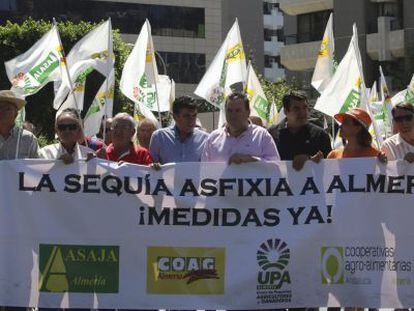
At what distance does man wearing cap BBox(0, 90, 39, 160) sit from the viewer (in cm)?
764

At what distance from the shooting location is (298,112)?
26.3 feet

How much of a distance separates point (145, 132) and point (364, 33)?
41672 millimetres

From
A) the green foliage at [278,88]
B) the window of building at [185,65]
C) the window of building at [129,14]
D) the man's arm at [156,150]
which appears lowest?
the man's arm at [156,150]

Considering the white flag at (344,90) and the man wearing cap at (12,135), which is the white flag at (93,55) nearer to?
the white flag at (344,90)

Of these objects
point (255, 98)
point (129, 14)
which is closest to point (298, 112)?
point (255, 98)

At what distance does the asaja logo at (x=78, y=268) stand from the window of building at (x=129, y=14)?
53203mm

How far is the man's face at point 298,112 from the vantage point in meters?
8.00

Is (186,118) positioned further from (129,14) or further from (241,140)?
(129,14)

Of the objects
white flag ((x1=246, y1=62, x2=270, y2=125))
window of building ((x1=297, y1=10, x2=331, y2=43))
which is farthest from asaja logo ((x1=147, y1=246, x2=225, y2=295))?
window of building ((x1=297, y1=10, x2=331, y2=43))

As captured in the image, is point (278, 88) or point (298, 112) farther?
point (278, 88)

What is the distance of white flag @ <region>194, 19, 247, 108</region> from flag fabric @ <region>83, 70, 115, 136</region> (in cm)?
152

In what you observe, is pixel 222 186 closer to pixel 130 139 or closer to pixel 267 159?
pixel 267 159

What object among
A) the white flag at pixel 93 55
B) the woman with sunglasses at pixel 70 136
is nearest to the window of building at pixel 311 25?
the white flag at pixel 93 55

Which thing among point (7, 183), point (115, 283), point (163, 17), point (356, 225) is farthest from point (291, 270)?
point (163, 17)
